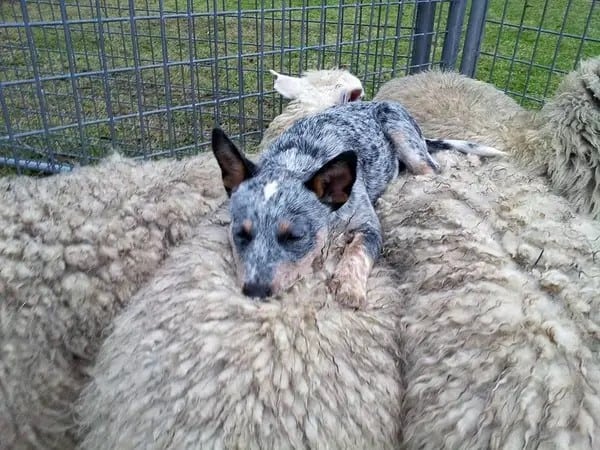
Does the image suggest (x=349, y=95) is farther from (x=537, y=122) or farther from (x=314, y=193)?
(x=314, y=193)

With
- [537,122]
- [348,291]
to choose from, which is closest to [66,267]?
[348,291]

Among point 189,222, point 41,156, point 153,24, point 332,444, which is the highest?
point 153,24

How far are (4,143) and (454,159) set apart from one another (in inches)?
116

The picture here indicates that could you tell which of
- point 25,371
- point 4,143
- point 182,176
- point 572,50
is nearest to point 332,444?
point 25,371

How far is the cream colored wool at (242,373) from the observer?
1712 millimetres

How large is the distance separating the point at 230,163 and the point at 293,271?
2.05 feet

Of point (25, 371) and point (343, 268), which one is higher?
point (343, 268)

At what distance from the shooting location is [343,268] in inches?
86.9

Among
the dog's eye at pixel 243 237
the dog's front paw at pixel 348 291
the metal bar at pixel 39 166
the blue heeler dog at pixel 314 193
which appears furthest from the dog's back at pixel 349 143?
the metal bar at pixel 39 166

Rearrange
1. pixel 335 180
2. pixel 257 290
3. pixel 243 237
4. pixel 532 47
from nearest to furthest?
pixel 257 290 < pixel 243 237 < pixel 335 180 < pixel 532 47

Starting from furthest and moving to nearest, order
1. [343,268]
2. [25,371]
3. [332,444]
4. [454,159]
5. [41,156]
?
1. [41,156]
2. [454,159]
3. [343,268]
4. [25,371]
5. [332,444]

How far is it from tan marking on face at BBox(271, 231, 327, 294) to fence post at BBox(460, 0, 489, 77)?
304 cm

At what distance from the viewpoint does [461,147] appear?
10.8 ft

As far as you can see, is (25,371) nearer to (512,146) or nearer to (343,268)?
(343,268)
